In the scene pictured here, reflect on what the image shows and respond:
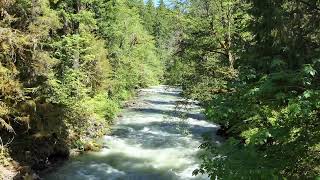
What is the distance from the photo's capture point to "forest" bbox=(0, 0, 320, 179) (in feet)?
23.4

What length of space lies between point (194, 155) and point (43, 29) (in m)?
8.63

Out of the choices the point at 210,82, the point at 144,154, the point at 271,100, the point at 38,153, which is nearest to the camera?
the point at 271,100

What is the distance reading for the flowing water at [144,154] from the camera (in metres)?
16.1

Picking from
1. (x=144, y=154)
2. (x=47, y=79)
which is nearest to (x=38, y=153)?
(x=47, y=79)

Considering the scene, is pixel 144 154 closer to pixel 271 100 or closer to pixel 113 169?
pixel 113 169

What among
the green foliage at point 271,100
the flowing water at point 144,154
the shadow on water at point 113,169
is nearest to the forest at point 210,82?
the green foliage at point 271,100

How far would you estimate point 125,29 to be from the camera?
125 ft

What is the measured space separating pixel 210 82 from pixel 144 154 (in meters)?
5.11

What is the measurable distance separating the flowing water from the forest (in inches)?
35.3

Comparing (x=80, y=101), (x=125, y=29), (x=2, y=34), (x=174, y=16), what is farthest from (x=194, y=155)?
(x=125, y=29)

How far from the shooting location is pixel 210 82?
651 inches

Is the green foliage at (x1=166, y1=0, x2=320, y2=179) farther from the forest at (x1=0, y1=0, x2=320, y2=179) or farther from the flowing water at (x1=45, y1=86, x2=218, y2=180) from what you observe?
the flowing water at (x1=45, y1=86, x2=218, y2=180)

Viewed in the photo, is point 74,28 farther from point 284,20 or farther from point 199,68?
point 284,20

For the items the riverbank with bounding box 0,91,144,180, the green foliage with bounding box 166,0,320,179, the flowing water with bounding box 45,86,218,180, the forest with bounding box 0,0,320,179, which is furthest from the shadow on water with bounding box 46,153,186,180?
the green foliage with bounding box 166,0,320,179
